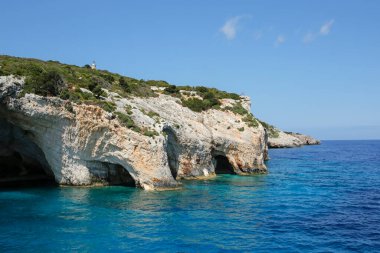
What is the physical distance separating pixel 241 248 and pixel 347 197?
66.0 feet

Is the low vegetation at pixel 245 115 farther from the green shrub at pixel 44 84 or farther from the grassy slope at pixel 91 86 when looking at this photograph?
the green shrub at pixel 44 84

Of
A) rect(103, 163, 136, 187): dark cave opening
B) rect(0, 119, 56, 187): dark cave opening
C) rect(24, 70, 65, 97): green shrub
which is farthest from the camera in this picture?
rect(103, 163, 136, 187): dark cave opening

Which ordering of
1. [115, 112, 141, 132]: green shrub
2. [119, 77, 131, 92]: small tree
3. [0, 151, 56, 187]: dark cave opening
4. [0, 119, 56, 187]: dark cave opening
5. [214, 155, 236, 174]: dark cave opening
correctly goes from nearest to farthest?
[115, 112, 141, 132]: green shrub, [0, 119, 56, 187]: dark cave opening, [0, 151, 56, 187]: dark cave opening, [119, 77, 131, 92]: small tree, [214, 155, 236, 174]: dark cave opening

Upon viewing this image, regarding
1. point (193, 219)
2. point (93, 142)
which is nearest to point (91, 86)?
point (93, 142)

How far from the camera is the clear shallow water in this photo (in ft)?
69.5

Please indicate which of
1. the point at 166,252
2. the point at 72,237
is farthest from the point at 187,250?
the point at 72,237

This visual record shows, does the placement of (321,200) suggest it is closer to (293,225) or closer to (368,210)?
(368,210)

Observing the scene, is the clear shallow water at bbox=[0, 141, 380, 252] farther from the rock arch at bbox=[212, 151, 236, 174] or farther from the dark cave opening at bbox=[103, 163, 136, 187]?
the rock arch at bbox=[212, 151, 236, 174]

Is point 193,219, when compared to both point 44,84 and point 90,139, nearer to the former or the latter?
point 90,139

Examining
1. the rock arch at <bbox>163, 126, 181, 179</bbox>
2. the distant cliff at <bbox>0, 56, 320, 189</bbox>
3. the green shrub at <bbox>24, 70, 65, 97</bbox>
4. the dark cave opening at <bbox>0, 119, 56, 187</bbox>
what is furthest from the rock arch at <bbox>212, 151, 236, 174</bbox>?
the green shrub at <bbox>24, 70, 65, 97</bbox>

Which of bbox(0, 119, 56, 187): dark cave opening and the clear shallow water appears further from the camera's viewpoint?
bbox(0, 119, 56, 187): dark cave opening

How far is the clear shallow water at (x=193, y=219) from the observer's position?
21.2 m

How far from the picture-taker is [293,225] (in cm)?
2555

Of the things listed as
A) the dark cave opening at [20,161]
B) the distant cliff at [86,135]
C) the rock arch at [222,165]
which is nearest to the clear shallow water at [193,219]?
the distant cliff at [86,135]
